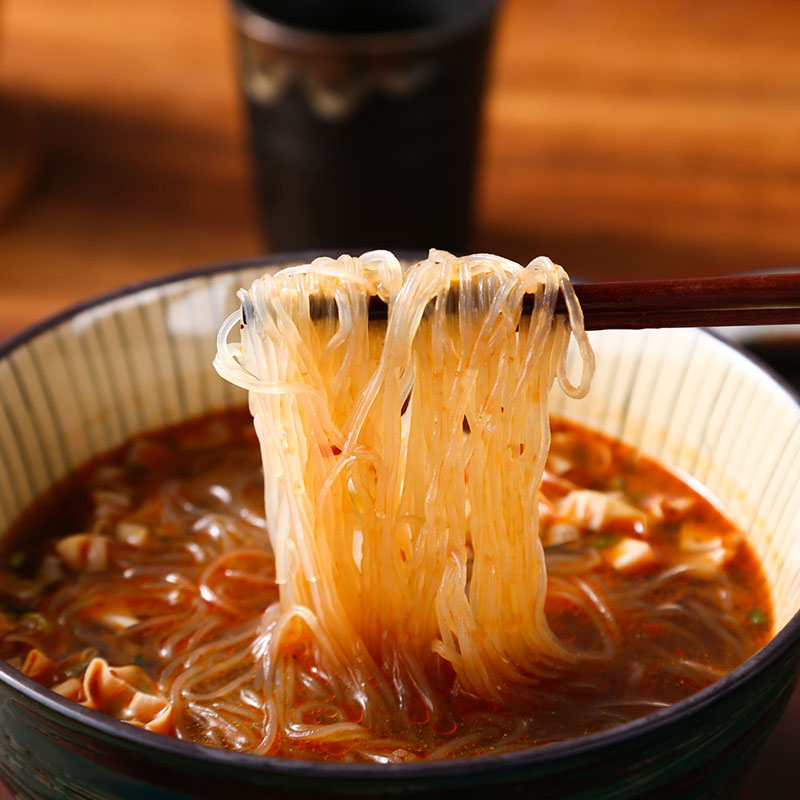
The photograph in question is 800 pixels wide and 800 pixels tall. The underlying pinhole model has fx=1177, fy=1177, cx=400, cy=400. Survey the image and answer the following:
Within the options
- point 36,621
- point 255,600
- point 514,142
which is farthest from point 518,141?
point 36,621

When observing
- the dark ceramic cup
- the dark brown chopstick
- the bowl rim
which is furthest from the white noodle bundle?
the dark ceramic cup

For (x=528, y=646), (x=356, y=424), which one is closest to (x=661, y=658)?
(x=528, y=646)

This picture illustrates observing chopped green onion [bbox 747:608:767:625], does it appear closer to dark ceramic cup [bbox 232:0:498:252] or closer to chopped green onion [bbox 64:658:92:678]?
chopped green onion [bbox 64:658:92:678]

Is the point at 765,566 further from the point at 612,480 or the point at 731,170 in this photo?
the point at 731,170

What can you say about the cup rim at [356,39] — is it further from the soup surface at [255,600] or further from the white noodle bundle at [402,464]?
the white noodle bundle at [402,464]

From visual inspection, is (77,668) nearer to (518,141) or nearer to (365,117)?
(365,117)

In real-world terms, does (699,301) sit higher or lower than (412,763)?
higher
